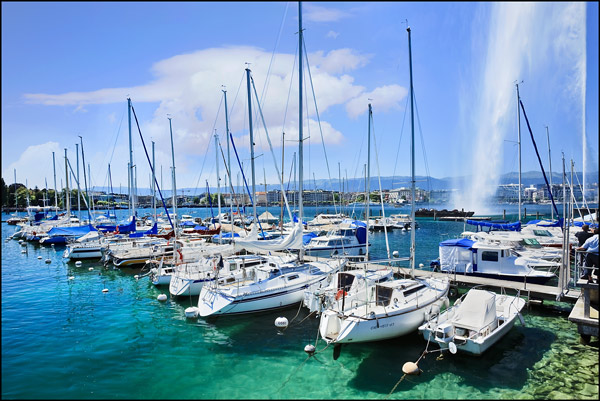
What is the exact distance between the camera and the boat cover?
13711 millimetres

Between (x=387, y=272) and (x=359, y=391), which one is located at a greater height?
(x=387, y=272)

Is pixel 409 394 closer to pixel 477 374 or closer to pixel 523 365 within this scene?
Answer: pixel 477 374

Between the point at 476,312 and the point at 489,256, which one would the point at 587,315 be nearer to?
the point at 476,312

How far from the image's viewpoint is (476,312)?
14141 mm

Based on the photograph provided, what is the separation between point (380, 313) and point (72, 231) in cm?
Result: 4395

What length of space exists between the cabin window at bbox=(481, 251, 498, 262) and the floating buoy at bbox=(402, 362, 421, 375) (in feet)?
42.7

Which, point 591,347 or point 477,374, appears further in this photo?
point 591,347

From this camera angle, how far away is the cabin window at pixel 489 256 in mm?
22402

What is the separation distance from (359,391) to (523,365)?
612cm

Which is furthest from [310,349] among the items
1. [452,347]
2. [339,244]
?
[339,244]

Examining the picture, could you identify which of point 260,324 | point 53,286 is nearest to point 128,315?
point 260,324

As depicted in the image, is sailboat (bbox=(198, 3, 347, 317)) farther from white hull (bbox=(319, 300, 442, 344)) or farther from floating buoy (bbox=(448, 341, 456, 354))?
floating buoy (bbox=(448, 341, 456, 354))

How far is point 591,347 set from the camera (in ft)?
44.6

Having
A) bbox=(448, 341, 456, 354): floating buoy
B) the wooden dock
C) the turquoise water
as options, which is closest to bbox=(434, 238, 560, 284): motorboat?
the turquoise water
